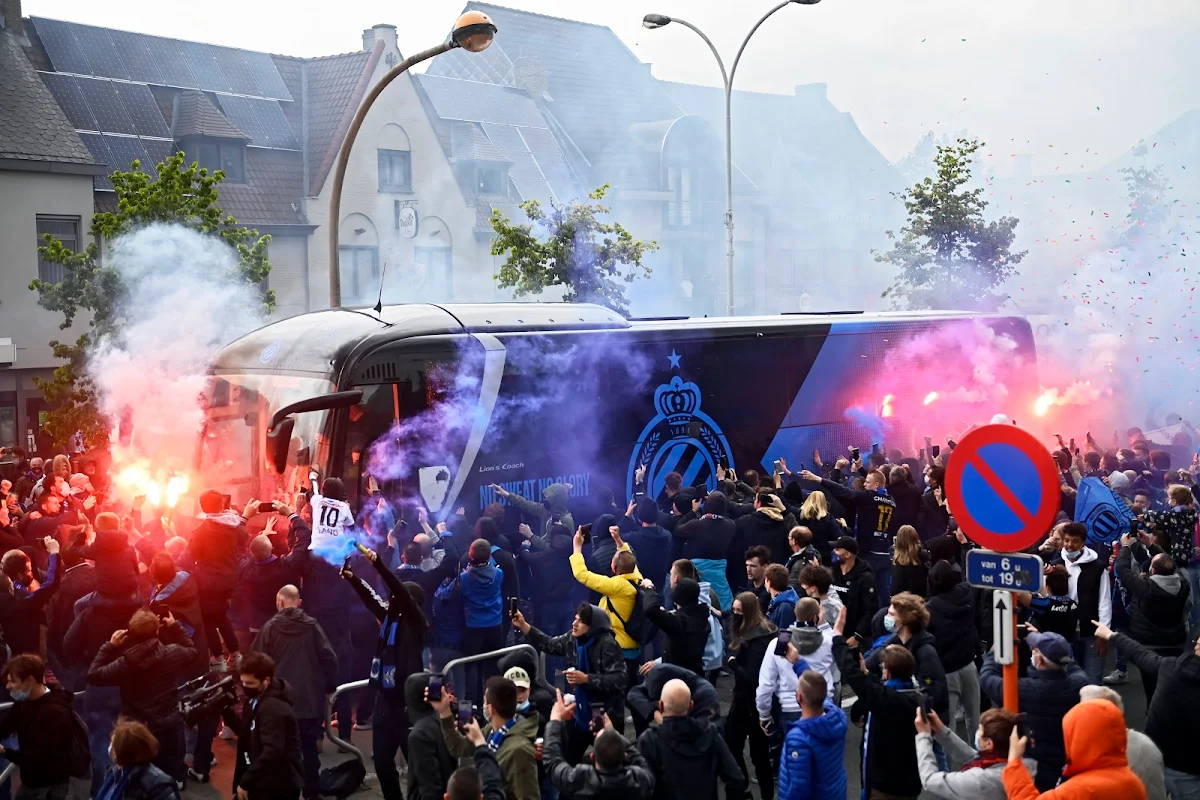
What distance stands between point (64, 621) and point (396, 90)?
1056 inches

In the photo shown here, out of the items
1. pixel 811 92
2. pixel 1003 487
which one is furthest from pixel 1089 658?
pixel 811 92

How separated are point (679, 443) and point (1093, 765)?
9565mm

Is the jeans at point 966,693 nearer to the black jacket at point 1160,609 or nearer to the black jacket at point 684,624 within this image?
the black jacket at point 1160,609

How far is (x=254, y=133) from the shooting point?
32156 mm

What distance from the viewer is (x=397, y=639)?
822 cm

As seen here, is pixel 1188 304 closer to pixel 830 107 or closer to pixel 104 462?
pixel 830 107

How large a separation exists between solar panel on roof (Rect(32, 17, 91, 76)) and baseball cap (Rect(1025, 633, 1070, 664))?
28.8m

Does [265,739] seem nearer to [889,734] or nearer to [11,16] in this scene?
[889,734]

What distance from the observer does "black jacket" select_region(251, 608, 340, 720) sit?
27.0ft

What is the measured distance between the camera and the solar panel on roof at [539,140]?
41000 millimetres

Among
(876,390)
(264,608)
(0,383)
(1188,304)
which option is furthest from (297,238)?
(1188,304)

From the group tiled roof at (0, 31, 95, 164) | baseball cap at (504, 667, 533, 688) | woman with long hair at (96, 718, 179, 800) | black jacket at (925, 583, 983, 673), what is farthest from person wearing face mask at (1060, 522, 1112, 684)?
tiled roof at (0, 31, 95, 164)

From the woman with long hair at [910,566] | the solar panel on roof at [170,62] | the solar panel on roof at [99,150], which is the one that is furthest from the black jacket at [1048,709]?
the solar panel on roof at [170,62]

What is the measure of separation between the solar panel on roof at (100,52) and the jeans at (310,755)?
25.9 meters
